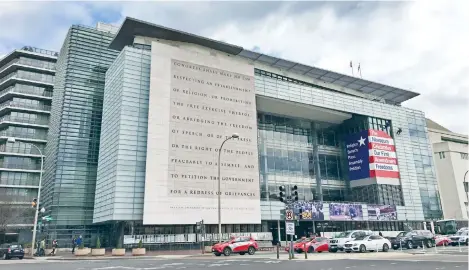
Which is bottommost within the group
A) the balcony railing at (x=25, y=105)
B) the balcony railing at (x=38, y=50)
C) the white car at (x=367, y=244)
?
the white car at (x=367, y=244)

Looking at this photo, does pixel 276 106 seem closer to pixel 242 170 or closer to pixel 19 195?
pixel 242 170

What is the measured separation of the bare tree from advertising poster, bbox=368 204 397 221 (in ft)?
170

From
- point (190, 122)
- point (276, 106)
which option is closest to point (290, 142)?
point (276, 106)

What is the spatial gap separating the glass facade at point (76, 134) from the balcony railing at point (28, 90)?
991 cm

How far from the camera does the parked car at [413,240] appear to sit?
34.6m

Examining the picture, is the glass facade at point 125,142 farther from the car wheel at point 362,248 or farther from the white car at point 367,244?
the car wheel at point 362,248

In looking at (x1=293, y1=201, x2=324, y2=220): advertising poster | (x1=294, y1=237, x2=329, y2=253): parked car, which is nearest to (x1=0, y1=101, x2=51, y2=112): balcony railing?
(x1=293, y1=201, x2=324, y2=220): advertising poster

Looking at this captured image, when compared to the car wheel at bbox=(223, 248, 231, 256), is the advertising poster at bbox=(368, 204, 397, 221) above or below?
above

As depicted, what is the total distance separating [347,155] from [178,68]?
3402cm

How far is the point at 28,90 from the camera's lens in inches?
2618

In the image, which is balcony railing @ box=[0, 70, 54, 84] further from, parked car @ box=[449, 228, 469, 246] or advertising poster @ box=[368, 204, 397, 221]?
parked car @ box=[449, 228, 469, 246]

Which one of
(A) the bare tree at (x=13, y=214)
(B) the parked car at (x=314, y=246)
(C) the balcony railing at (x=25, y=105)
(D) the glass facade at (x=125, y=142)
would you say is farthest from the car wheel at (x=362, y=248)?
(C) the balcony railing at (x=25, y=105)

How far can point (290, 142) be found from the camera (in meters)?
60.5

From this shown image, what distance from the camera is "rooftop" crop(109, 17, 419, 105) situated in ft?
165
